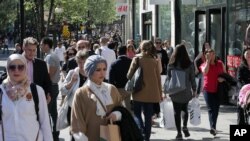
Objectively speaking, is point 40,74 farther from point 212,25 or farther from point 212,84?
point 212,25

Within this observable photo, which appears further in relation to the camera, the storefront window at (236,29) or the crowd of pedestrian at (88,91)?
the storefront window at (236,29)

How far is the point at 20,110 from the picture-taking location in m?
5.20

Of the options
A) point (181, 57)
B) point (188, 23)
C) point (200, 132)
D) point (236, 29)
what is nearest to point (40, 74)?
point (181, 57)

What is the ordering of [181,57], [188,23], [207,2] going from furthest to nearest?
[188,23]
[207,2]
[181,57]

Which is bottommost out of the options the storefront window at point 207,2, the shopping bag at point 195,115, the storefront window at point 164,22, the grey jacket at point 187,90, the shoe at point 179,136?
the shoe at point 179,136

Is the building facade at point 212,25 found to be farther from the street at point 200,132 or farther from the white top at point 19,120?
the white top at point 19,120

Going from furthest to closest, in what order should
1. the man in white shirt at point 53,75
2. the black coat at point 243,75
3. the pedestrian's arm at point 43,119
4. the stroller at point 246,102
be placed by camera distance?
1. the man in white shirt at point 53,75
2. the black coat at point 243,75
3. the stroller at point 246,102
4. the pedestrian's arm at point 43,119

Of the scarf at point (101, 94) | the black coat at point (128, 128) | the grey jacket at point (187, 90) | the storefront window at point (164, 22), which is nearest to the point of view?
the black coat at point (128, 128)

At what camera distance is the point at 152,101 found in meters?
9.66

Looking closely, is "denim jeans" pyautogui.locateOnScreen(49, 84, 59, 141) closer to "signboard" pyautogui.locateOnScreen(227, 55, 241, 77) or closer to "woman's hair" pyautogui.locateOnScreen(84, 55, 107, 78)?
"woman's hair" pyautogui.locateOnScreen(84, 55, 107, 78)

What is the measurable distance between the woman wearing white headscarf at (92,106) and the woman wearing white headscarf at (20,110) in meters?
0.32

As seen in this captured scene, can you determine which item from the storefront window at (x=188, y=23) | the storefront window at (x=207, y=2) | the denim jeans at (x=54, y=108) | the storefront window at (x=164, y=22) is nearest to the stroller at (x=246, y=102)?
the denim jeans at (x=54, y=108)

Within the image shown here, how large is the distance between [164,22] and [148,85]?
19697mm

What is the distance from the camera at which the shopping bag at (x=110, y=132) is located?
5.46 meters
